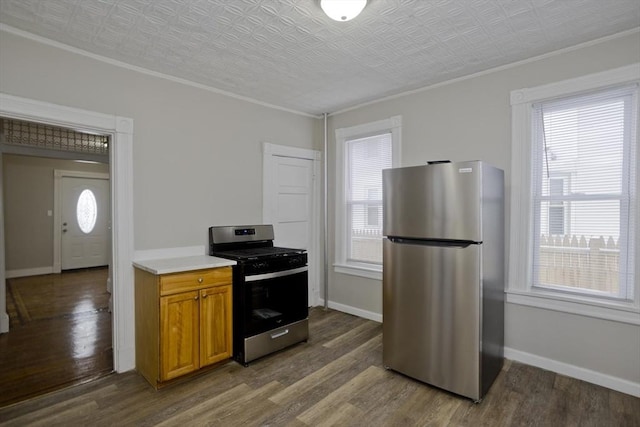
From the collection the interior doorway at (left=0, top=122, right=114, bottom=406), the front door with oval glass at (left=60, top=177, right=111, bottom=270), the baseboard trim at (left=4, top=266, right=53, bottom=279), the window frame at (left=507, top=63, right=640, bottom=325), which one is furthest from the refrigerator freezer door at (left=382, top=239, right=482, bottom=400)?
the baseboard trim at (left=4, top=266, right=53, bottom=279)

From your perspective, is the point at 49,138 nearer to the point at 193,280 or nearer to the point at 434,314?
the point at 193,280

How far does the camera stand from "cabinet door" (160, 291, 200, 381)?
92.4 inches

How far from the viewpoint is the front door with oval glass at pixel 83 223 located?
6578 millimetres

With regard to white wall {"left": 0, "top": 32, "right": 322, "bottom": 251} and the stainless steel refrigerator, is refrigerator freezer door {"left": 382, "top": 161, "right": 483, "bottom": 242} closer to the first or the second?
the stainless steel refrigerator

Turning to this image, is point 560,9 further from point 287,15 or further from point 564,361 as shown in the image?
point 564,361

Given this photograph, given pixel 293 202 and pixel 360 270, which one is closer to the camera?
pixel 360 270

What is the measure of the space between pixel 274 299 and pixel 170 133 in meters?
1.82

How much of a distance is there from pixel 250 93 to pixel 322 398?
2929 millimetres

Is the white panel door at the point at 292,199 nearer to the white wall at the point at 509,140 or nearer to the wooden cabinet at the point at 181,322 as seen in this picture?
the white wall at the point at 509,140

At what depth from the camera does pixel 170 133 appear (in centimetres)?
294

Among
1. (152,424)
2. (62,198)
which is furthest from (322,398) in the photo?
(62,198)

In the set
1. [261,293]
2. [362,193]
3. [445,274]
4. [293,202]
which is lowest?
[261,293]

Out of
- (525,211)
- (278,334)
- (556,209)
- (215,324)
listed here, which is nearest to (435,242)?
(525,211)

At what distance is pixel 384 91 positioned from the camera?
3385 millimetres
